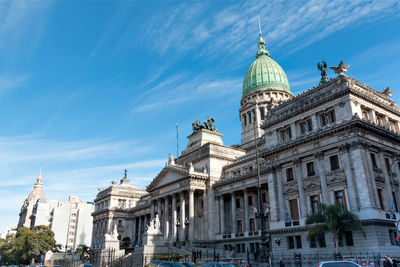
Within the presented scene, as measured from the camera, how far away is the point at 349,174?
35406mm

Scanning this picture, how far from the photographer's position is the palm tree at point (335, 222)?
31609 mm

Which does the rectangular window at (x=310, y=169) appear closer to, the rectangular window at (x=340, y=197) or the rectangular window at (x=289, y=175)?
the rectangular window at (x=289, y=175)

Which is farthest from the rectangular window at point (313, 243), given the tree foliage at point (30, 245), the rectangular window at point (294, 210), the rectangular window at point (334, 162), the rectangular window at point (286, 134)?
the tree foliage at point (30, 245)

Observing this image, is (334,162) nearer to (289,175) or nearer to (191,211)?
(289,175)

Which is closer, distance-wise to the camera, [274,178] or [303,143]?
[303,143]

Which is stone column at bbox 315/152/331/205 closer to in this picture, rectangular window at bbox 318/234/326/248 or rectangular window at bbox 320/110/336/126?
rectangular window at bbox 318/234/326/248

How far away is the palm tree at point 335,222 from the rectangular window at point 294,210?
20.4 feet

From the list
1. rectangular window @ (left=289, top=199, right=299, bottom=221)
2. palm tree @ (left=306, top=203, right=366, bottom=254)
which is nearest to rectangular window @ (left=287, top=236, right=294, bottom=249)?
rectangular window @ (left=289, top=199, right=299, bottom=221)

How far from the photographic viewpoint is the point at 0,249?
103m

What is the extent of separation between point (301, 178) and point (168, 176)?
106ft

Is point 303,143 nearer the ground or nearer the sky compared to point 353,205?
nearer the sky

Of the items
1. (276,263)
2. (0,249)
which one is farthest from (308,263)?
(0,249)

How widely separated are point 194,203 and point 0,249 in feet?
240

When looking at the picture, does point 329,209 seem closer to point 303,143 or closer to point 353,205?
point 353,205
